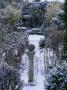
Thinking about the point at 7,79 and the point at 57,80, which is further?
the point at 7,79

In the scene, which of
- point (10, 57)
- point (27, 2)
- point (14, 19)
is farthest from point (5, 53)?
point (27, 2)

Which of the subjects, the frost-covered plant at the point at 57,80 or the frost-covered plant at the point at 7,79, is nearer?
the frost-covered plant at the point at 57,80

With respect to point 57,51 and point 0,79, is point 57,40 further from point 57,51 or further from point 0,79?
point 0,79

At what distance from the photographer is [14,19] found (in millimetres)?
11477

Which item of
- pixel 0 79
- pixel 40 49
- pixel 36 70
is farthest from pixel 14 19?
pixel 0 79

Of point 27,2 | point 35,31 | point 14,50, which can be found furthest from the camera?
point 27,2

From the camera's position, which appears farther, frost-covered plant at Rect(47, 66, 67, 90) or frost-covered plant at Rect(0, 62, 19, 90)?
frost-covered plant at Rect(0, 62, 19, 90)

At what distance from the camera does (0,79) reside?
178 inches

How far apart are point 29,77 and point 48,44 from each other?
1807 millimetres

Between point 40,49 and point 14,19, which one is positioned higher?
point 14,19

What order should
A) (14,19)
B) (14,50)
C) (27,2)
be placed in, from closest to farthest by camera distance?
(14,50), (14,19), (27,2)

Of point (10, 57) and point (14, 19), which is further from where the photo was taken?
point (14, 19)

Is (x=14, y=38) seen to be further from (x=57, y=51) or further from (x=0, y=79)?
(x=0, y=79)

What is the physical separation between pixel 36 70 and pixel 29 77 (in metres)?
0.76
